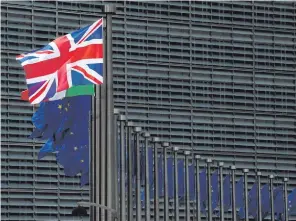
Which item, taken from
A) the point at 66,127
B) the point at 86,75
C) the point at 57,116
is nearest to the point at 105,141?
the point at 86,75


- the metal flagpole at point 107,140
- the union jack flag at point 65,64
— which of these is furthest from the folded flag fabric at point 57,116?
the metal flagpole at point 107,140

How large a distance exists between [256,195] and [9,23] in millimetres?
52291

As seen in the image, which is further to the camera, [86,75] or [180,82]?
[180,82]

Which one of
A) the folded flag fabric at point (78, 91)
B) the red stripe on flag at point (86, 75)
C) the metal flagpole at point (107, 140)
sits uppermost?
the red stripe on flag at point (86, 75)

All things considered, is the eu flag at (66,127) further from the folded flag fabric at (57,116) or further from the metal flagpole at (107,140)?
the metal flagpole at (107,140)

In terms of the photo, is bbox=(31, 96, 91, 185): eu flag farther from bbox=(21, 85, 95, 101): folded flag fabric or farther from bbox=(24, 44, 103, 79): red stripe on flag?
bbox=(21, 85, 95, 101): folded flag fabric

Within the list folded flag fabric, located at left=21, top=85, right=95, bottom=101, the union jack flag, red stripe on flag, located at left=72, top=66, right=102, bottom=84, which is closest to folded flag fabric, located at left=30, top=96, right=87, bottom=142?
the union jack flag

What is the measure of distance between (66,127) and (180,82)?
100810 mm

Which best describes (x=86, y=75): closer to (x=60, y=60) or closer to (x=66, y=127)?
(x=60, y=60)

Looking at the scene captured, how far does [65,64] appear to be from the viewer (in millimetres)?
48625

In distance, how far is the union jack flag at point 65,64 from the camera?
4806cm

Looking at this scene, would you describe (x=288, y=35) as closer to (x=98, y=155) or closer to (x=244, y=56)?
(x=244, y=56)

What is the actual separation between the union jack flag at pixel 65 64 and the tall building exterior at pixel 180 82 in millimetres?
95891

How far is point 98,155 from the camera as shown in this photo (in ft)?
158
